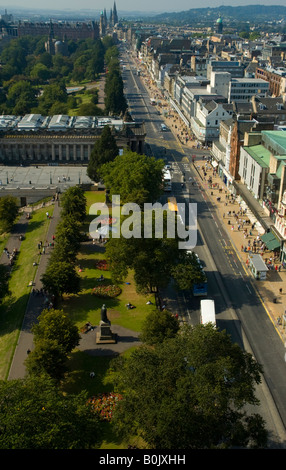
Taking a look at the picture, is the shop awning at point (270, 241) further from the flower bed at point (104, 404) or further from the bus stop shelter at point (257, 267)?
the flower bed at point (104, 404)

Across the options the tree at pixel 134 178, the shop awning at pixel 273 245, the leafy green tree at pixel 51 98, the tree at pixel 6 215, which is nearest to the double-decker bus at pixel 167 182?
the tree at pixel 134 178

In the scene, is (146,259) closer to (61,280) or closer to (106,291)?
(106,291)

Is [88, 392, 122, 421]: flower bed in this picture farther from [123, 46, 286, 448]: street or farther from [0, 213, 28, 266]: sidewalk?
[0, 213, 28, 266]: sidewalk

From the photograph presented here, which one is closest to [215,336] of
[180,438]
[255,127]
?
[180,438]

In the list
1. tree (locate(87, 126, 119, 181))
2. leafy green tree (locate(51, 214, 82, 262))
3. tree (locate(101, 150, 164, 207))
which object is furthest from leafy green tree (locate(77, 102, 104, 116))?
leafy green tree (locate(51, 214, 82, 262))
